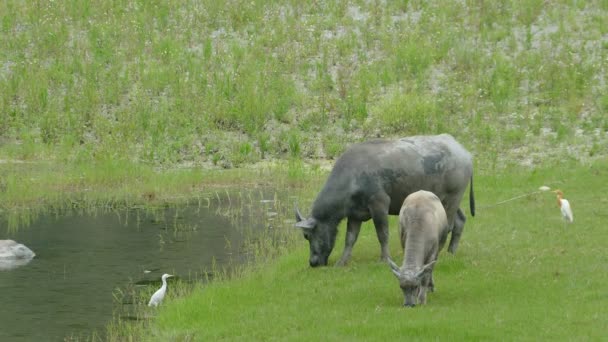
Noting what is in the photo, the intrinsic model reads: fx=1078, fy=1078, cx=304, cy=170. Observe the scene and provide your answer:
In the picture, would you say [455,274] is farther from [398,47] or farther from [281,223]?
[398,47]

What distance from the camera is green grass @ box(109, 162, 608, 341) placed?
13211 mm

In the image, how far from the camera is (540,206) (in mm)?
22484

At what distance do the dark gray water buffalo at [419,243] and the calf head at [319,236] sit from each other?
2.58 meters

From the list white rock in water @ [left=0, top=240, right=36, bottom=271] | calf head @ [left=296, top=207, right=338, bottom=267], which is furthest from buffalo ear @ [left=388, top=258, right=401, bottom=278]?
white rock in water @ [left=0, top=240, right=36, bottom=271]

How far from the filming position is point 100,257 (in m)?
20.5

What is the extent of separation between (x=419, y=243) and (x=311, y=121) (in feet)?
67.1

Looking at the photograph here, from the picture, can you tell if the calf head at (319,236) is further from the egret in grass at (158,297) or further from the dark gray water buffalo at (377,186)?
the egret in grass at (158,297)

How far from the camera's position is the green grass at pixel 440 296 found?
13211 mm

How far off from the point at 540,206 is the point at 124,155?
13.3 meters

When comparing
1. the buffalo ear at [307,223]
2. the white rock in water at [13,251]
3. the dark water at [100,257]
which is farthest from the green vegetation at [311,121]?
the white rock in water at [13,251]

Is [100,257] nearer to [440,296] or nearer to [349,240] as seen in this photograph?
[349,240]

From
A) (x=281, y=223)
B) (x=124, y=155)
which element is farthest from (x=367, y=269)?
(x=124, y=155)

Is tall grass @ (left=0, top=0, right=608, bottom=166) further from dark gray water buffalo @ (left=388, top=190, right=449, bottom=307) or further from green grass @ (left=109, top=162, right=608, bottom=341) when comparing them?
dark gray water buffalo @ (left=388, top=190, right=449, bottom=307)

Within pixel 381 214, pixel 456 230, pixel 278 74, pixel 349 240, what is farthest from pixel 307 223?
pixel 278 74
